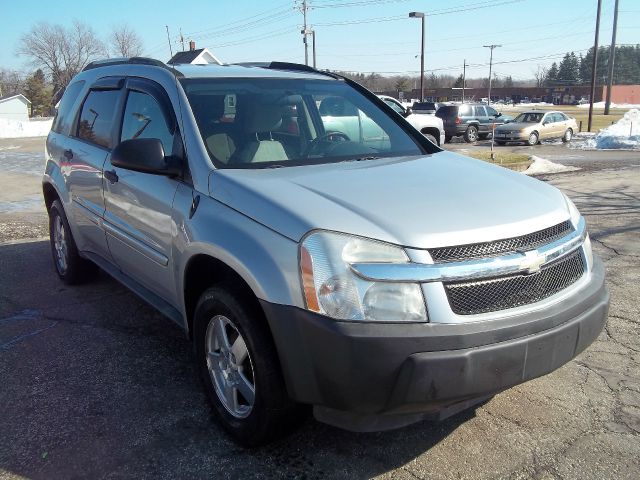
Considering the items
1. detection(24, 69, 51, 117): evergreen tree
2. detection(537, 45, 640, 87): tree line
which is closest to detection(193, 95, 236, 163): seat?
detection(24, 69, 51, 117): evergreen tree

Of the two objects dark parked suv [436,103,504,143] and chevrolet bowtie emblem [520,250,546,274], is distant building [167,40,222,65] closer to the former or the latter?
dark parked suv [436,103,504,143]

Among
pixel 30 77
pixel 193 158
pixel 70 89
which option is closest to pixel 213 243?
pixel 193 158

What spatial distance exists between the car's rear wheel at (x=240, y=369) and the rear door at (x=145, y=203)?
47 cm

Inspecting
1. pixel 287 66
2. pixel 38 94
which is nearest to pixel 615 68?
pixel 38 94

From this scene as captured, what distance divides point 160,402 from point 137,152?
145 cm

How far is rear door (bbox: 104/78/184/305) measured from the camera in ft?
10.7

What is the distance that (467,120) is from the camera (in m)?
25.6

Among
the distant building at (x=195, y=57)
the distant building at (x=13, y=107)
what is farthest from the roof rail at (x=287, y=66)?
the distant building at (x=13, y=107)

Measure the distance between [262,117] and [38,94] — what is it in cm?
9117

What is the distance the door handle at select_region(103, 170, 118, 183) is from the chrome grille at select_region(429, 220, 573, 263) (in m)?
2.46

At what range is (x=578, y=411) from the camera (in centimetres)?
314

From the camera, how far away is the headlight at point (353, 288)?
223cm

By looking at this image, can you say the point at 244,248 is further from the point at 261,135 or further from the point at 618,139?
the point at 618,139

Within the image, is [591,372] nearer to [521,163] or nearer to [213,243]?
[213,243]
